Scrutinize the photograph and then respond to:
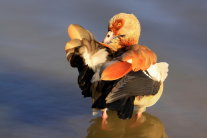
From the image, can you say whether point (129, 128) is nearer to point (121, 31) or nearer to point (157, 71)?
point (157, 71)

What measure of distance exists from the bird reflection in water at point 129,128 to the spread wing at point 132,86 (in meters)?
0.44

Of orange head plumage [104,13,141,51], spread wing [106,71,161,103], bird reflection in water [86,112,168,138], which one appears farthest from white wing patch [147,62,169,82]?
bird reflection in water [86,112,168,138]

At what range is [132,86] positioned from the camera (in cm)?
492

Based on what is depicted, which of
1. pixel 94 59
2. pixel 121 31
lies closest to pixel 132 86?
pixel 94 59

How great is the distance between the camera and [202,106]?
19.5ft

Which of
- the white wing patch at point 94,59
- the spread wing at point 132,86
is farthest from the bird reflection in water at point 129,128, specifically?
the white wing patch at point 94,59

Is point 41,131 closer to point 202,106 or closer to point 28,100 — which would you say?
point 28,100

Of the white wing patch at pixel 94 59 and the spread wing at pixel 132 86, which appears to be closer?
the spread wing at pixel 132 86

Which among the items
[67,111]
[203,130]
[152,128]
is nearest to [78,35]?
[67,111]

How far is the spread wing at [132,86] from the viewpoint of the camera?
479 centimetres

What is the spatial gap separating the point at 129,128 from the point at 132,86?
72cm

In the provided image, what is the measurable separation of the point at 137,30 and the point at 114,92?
1106 mm

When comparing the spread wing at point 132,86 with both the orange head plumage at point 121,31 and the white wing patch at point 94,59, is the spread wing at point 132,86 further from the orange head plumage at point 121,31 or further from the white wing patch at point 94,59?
the orange head plumage at point 121,31

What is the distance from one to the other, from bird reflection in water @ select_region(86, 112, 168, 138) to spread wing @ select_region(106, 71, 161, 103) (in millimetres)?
439
